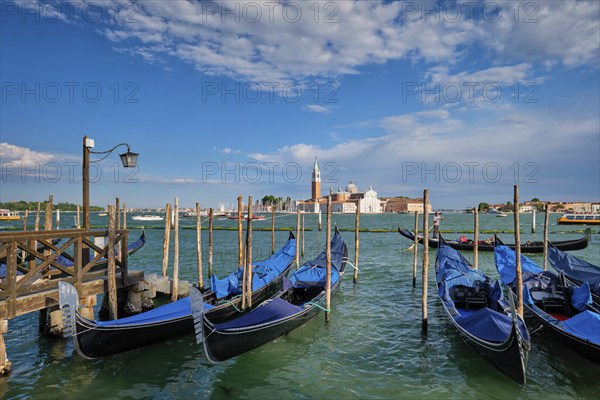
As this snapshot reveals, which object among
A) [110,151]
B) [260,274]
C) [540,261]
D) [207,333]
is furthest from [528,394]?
[540,261]

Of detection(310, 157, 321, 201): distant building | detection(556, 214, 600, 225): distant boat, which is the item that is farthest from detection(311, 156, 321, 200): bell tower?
detection(556, 214, 600, 225): distant boat

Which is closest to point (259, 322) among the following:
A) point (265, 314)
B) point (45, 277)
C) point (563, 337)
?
point (265, 314)

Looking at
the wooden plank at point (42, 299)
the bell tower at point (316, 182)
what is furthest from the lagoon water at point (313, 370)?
the bell tower at point (316, 182)

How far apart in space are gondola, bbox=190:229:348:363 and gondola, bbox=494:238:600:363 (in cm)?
395

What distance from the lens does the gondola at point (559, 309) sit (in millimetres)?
5324

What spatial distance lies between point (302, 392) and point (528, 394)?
294 cm

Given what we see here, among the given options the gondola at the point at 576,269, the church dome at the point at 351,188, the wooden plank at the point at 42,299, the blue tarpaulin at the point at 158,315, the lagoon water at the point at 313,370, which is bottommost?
the lagoon water at the point at 313,370

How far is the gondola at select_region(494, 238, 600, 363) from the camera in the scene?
5.32 meters

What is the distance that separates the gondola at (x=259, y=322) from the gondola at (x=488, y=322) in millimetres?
2685

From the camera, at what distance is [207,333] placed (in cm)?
510

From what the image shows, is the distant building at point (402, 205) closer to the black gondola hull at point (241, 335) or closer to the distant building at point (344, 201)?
the distant building at point (344, 201)

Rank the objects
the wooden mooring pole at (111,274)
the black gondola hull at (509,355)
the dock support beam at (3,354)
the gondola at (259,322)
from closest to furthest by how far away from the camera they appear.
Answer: the black gondola hull at (509,355) → the dock support beam at (3,354) → the gondola at (259,322) → the wooden mooring pole at (111,274)

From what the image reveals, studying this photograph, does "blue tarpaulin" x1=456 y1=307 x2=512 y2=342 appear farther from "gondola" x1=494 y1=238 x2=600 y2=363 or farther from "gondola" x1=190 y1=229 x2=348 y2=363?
"gondola" x1=190 y1=229 x2=348 y2=363

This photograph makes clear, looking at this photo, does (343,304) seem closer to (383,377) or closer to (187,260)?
(383,377)
